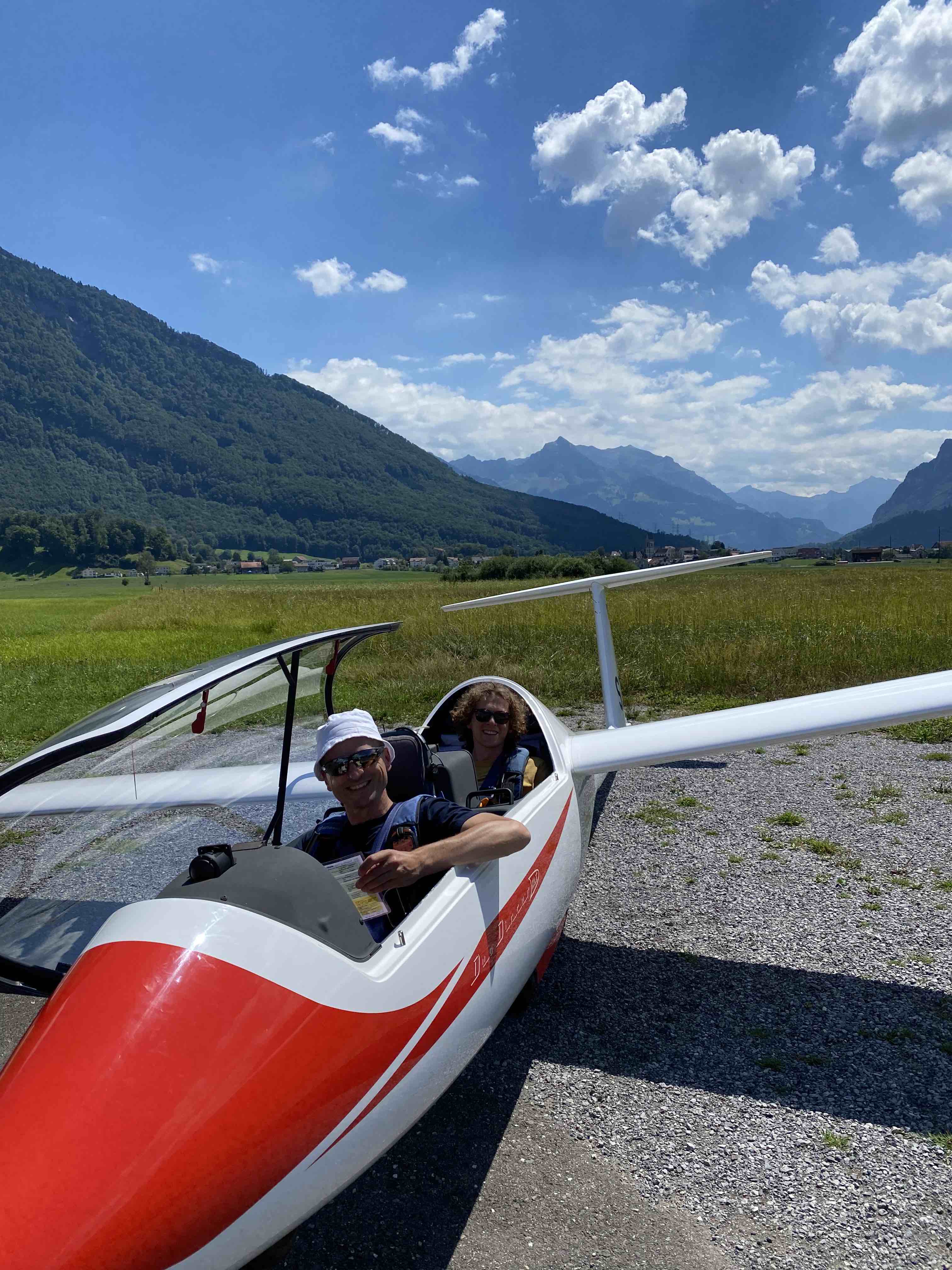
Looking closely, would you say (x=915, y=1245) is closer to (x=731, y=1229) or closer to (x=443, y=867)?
(x=731, y=1229)

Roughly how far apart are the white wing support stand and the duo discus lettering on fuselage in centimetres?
337

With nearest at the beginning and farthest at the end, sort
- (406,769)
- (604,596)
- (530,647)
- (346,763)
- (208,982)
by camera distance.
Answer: (208,982) → (346,763) → (406,769) → (604,596) → (530,647)

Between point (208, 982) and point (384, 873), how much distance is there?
705mm

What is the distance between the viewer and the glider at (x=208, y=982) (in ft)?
5.16

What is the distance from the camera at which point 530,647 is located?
1591 cm

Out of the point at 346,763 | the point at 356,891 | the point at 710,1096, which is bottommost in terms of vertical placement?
the point at 710,1096

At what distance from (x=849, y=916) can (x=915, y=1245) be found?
2348 mm

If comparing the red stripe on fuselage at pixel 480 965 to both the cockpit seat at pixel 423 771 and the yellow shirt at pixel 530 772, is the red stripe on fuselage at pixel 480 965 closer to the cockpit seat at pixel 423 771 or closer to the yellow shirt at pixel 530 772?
the yellow shirt at pixel 530 772

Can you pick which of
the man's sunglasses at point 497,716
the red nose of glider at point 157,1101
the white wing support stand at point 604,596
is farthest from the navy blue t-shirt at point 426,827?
the white wing support stand at point 604,596

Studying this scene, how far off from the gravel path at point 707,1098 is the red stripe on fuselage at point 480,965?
0.69 m

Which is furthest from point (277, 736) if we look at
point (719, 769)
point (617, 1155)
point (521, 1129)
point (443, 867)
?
point (719, 769)

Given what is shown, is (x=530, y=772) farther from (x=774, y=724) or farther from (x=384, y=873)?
(x=384, y=873)

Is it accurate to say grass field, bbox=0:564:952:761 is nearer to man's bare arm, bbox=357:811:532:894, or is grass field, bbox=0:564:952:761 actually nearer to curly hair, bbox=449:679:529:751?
curly hair, bbox=449:679:529:751

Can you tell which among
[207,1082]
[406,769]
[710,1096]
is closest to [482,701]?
[406,769]
